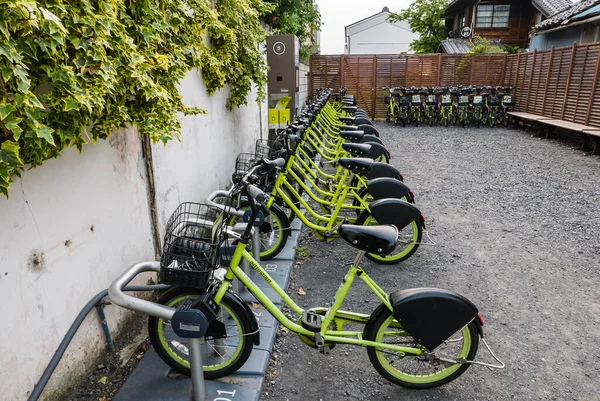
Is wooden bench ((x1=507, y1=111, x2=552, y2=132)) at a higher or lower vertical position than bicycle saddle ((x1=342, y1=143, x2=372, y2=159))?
lower

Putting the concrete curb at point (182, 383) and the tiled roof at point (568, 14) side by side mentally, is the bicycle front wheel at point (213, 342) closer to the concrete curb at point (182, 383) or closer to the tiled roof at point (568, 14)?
the concrete curb at point (182, 383)

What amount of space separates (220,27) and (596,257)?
4415mm

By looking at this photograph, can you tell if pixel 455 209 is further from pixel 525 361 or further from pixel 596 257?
pixel 525 361

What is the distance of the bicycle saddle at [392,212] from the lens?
3633 millimetres

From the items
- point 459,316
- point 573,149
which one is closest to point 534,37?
point 573,149

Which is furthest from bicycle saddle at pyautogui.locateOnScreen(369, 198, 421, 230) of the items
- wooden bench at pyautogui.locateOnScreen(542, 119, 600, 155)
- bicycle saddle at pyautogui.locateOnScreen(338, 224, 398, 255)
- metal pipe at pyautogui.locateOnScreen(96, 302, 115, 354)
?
wooden bench at pyautogui.locateOnScreen(542, 119, 600, 155)

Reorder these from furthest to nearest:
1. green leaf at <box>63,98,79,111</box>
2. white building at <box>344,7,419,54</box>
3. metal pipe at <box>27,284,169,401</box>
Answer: white building at <box>344,7,419,54</box>, metal pipe at <box>27,284,169,401</box>, green leaf at <box>63,98,79,111</box>

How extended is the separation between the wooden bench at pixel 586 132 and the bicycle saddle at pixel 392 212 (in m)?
7.23

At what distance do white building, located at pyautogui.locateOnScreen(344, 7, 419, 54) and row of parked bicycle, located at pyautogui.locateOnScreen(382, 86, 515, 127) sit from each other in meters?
31.0

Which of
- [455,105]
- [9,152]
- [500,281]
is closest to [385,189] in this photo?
[500,281]

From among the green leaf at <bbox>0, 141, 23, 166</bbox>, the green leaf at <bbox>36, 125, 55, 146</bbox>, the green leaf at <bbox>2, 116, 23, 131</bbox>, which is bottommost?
the green leaf at <bbox>0, 141, 23, 166</bbox>

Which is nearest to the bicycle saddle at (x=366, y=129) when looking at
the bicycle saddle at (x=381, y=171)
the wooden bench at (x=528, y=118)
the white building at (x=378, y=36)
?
the bicycle saddle at (x=381, y=171)

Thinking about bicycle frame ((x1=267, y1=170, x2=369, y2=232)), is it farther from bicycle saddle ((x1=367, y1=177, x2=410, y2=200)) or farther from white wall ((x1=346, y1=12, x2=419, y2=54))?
white wall ((x1=346, y1=12, x2=419, y2=54))

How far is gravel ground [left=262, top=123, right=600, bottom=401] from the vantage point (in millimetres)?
2574
